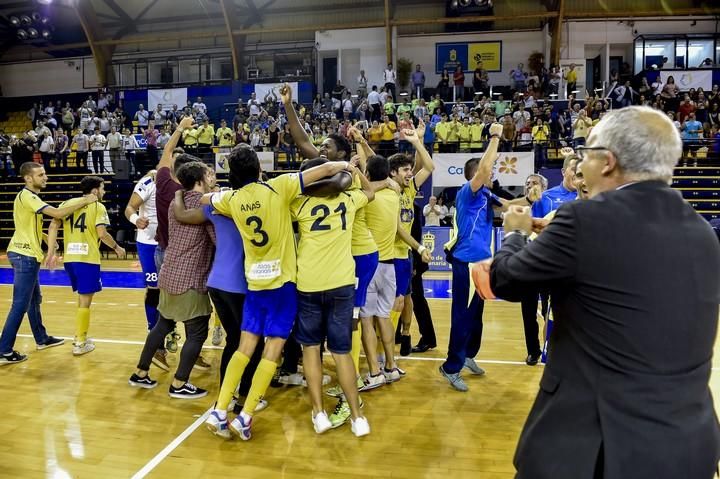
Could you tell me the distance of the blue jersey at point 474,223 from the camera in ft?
14.5

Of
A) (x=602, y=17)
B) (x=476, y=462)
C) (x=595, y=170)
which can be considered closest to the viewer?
(x=595, y=170)

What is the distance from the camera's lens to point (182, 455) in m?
3.35

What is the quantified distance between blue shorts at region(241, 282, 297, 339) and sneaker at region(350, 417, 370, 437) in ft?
2.49

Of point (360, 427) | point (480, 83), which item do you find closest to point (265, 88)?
point (480, 83)

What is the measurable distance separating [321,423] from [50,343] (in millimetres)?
3942

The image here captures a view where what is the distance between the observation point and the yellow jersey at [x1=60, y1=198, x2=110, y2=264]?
547 centimetres

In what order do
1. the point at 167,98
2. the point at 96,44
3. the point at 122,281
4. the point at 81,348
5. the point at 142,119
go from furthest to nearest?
the point at 96,44, the point at 167,98, the point at 142,119, the point at 122,281, the point at 81,348

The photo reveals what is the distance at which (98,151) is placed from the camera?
16.2 m

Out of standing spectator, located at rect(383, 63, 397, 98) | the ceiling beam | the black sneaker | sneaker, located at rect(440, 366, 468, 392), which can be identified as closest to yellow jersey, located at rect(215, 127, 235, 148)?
standing spectator, located at rect(383, 63, 397, 98)

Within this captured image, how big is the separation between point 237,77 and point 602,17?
1465 centimetres

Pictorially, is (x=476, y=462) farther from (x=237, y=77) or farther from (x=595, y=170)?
(x=237, y=77)

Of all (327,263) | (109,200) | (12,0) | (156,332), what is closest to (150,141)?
(109,200)

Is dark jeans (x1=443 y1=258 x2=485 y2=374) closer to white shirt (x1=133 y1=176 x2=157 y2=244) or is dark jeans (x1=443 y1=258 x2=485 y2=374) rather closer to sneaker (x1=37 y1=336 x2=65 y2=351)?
white shirt (x1=133 y1=176 x2=157 y2=244)

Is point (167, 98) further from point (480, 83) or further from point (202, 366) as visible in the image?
point (202, 366)
